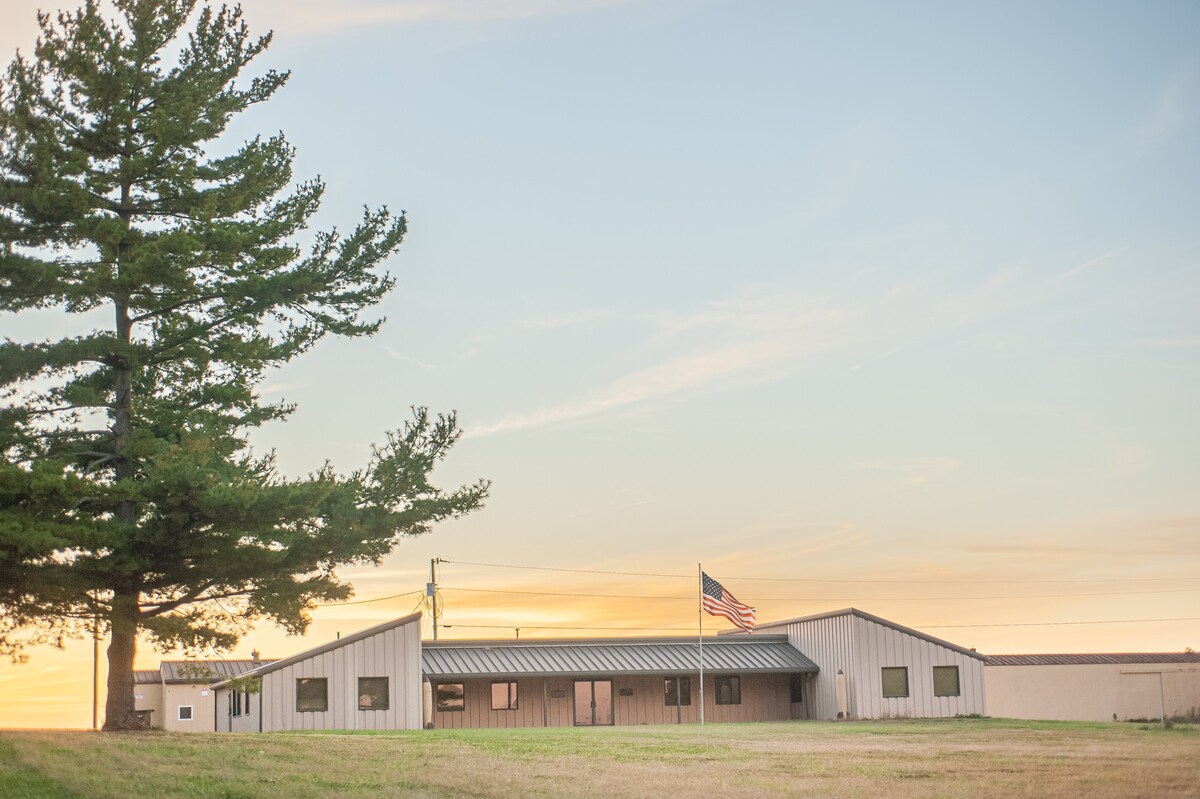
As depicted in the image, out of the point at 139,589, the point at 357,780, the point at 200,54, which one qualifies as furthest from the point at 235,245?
the point at 357,780

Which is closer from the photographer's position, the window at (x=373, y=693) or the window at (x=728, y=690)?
the window at (x=373, y=693)

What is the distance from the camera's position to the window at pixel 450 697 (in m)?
47.4

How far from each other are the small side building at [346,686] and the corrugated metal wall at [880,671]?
1639cm

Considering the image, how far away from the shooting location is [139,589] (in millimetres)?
25484

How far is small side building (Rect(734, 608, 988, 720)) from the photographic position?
48.3 meters

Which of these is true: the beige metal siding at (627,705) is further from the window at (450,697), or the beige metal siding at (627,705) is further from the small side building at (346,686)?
the small side building at (346,686)

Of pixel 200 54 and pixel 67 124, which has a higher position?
pixel 200 54

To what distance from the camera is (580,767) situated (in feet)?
69.7

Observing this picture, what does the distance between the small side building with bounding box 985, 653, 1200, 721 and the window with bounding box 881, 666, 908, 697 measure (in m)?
4.85

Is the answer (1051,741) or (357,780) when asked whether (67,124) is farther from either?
(1051,741)

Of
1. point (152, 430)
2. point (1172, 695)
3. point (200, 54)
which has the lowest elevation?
point (1172, 695)

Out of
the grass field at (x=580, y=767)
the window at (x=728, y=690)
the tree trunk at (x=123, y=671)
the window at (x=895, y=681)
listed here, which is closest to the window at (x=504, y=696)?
the window at (x=728, y=690)

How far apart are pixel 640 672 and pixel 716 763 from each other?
26.4m

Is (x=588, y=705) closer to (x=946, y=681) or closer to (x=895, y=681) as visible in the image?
(x=895, y=681)
